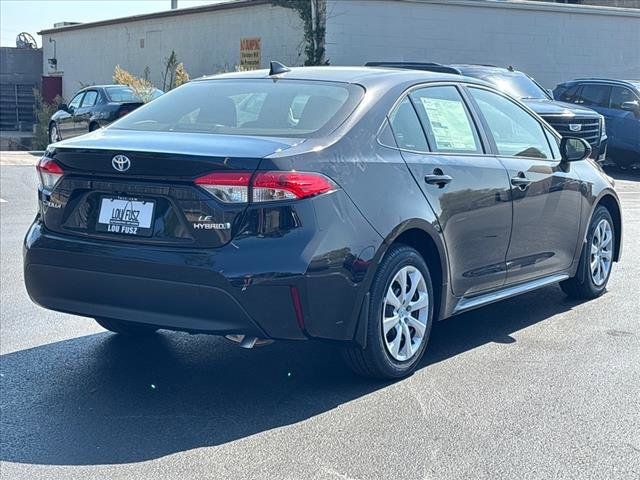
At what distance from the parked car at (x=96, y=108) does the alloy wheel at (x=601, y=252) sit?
14.5 meters

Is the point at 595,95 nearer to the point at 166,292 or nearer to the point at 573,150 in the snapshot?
the point at 573,150

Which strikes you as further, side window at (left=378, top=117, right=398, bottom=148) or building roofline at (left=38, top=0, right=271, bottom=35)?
building roofline at (left=38, top=0, right=271, bottom=35)

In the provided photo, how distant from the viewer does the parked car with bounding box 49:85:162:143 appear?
2081cm

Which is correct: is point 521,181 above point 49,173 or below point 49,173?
below

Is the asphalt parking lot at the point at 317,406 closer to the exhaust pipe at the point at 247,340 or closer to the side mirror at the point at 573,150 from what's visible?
the exhaust pipe at the point at 247,340

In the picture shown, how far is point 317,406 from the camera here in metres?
5.03

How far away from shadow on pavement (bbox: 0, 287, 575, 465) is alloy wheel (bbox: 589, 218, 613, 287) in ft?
3.24

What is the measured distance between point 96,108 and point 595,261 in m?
15.6

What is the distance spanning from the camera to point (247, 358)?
589cm

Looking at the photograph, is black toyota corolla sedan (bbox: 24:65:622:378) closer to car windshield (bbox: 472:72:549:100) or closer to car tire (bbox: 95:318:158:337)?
car tire (bbox: 95:318:158:337)

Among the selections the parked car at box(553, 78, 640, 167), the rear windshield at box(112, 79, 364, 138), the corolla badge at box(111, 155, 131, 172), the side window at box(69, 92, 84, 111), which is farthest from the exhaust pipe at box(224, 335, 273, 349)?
the side window at box(69, 92, 84, 111)

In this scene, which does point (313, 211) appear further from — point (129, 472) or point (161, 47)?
point (161, 47)

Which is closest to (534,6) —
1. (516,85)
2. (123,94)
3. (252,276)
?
(516,85)

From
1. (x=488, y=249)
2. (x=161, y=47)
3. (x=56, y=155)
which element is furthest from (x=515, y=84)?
(x=161, y=47)
